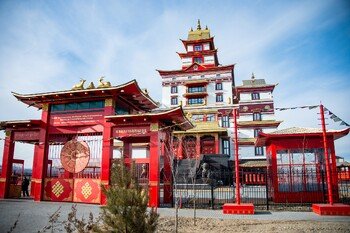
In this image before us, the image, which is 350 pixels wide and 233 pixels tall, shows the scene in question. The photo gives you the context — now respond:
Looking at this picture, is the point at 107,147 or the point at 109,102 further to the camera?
the point at 109,102

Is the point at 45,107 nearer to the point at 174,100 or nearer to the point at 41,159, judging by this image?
the point at 41,159

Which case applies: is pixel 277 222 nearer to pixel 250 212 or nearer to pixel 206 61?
pixel 250 212

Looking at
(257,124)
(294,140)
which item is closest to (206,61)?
(257,124)

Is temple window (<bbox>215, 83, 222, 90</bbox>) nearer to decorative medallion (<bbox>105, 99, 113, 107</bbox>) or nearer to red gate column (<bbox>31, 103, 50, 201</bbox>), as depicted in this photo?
decorative medallion (<bbox>105, 99, 113, 107</bbox>)

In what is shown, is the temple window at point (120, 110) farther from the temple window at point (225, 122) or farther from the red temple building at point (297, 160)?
the temple window at point (225, 122)

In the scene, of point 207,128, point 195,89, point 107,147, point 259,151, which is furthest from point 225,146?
point 107,147

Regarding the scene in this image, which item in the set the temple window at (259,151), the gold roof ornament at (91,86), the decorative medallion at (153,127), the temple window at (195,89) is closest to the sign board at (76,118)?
the gold roof ornament at (91,86)

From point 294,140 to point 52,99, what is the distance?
15.0m

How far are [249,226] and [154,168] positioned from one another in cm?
627

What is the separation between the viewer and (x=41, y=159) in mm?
16328

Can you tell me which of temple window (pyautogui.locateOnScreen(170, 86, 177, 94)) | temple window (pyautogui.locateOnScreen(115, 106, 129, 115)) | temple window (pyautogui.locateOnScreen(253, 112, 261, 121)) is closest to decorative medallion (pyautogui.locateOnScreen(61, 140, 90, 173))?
temple window (pyautogui.locateOnScreen(115, 106, 129, 115))

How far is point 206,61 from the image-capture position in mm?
45281

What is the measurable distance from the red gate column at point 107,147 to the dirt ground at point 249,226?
17.6 feet

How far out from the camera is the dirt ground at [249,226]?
8844mm
